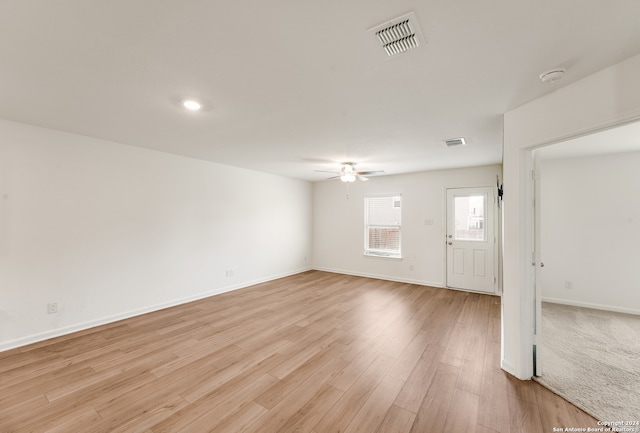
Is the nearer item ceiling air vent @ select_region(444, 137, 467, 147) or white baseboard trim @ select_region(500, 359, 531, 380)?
white baseboard trim @ select_region(500, 359, 531, 380)

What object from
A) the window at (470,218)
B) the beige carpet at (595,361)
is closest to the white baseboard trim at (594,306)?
the beige carpet at (595,361)

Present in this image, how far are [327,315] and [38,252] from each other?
3866 millimetres

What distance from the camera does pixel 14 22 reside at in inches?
58.7

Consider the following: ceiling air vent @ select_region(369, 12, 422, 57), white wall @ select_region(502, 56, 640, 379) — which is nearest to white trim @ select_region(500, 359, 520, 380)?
white wall @ select_region(502, 56, 640, 379)

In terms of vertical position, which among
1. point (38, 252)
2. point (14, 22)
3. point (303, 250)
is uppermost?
point (14, 22)

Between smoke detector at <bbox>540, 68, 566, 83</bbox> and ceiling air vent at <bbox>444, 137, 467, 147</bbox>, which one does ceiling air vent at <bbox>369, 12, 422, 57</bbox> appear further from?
ceiling air vent at <bbox>444, 137, 467, 147</bbox>

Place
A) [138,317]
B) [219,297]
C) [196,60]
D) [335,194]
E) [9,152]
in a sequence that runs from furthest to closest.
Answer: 1. [335,194]
2. [219,297]
3. [138,317]
4. [9,152]
5. [196,60]

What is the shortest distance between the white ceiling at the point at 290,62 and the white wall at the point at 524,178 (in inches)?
5.6

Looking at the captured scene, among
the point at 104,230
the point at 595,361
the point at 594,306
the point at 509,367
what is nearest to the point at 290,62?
the point at 509,367

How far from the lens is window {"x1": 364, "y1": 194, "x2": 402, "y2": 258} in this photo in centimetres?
638

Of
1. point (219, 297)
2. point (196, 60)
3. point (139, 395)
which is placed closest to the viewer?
point (196, 60)

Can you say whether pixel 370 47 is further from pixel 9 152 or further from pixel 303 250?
pixel 303 250

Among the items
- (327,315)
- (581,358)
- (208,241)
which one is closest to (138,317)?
(208,241)

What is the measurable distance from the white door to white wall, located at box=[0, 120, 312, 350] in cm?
453
